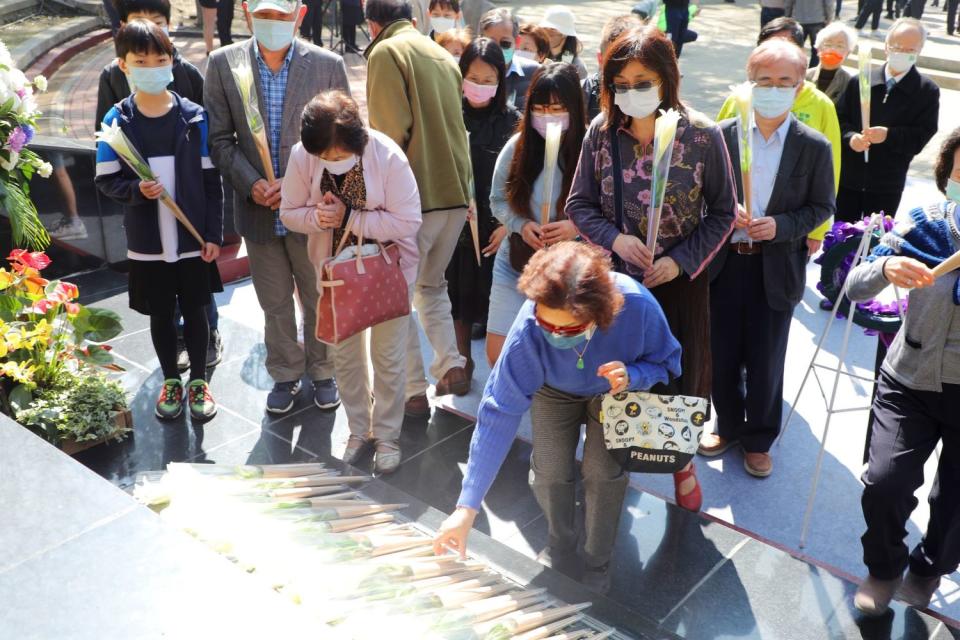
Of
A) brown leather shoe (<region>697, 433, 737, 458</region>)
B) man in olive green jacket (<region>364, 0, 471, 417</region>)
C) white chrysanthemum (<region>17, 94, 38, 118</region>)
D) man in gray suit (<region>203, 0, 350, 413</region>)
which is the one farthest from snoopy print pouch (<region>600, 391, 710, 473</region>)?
white chrysanthemum (<region>17, 94, 38, 118</region>)

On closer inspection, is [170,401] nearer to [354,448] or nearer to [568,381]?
[354,448]

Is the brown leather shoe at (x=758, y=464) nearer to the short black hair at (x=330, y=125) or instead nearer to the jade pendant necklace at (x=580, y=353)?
the jade pendant necklace at (x=580, y=353)

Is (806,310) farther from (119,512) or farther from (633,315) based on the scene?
(119,512)

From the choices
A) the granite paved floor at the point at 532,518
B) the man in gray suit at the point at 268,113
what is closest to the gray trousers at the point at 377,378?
the granite paved floor at the point at 532,518

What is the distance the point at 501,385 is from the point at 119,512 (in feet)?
4.04

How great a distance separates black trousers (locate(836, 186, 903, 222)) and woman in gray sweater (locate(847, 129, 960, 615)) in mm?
2960

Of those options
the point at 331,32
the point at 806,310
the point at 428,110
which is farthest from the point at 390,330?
the point at 331,32

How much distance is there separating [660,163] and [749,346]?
124 centimetres

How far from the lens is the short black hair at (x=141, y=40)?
4.06 metres

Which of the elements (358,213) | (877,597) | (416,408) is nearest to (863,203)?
(416,408)

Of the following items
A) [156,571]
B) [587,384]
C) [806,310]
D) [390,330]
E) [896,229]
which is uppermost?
[896,229]

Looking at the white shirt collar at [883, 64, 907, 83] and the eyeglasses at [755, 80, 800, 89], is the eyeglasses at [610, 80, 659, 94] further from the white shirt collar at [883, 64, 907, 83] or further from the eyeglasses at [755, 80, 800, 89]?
the white shirt collar at [883, 64, 907, 83]

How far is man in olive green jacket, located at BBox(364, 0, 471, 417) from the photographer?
4.21m

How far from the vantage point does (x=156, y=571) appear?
191 cm
